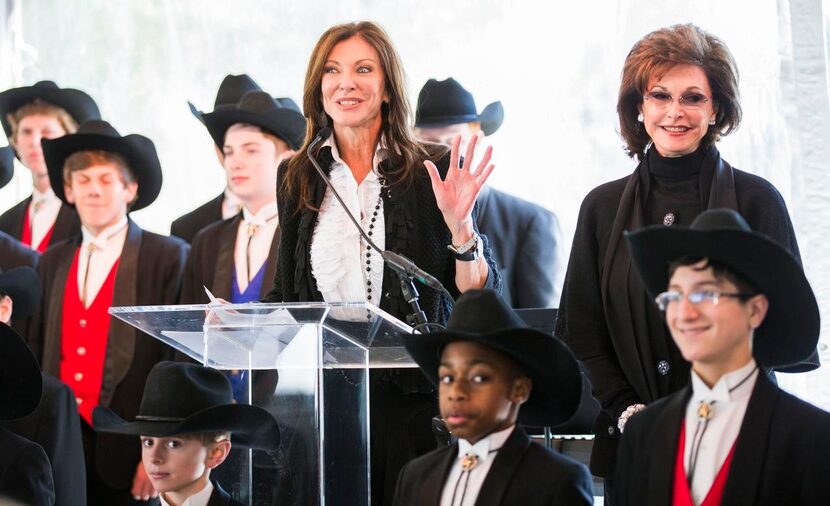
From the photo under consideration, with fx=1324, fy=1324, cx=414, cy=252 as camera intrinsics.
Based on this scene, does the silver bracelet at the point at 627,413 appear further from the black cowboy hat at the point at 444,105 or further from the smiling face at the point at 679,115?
the black cowboy hat at the point at 444,105

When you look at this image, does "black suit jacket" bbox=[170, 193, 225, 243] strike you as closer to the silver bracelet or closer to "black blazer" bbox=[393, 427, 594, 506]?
the silver bracelet

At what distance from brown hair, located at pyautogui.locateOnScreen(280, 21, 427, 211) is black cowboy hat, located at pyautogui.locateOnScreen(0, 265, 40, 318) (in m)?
2.08

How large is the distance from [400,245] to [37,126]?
13.3 feet

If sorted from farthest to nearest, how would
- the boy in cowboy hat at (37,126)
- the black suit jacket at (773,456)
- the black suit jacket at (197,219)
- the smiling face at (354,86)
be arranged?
the boy in cowboy hat at (37,126)
the black suit jacket at (197,219)
the smiling face at (354,86)
the black suit jacket at (773,456)

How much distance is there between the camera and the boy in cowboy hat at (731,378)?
2.43m

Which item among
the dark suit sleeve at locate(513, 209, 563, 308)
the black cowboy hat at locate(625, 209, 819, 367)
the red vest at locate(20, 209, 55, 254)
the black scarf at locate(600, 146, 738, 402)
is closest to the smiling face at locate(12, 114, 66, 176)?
the red vest at locate(20, 209, 55, 254)

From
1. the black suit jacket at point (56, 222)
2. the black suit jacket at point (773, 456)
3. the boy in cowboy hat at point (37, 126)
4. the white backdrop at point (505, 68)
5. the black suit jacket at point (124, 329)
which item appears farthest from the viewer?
the boy in cowboy hat at point (37, 126)

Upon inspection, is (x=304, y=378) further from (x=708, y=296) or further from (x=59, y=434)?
(x=59, y=434)

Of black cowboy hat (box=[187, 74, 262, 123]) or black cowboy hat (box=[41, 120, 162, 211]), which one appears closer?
black cowboy hat (box=[41, 120, 162, 211])

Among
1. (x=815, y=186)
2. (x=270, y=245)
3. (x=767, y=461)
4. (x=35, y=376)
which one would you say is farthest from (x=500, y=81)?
(x=767, y=461)

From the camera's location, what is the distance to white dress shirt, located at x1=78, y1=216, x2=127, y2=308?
6.09m

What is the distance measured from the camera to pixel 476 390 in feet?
9.11

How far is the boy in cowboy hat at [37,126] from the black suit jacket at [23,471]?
11.2 ft

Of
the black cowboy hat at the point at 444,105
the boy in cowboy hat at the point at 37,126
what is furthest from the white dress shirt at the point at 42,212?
the black cowboy hat at the point at 444,105
